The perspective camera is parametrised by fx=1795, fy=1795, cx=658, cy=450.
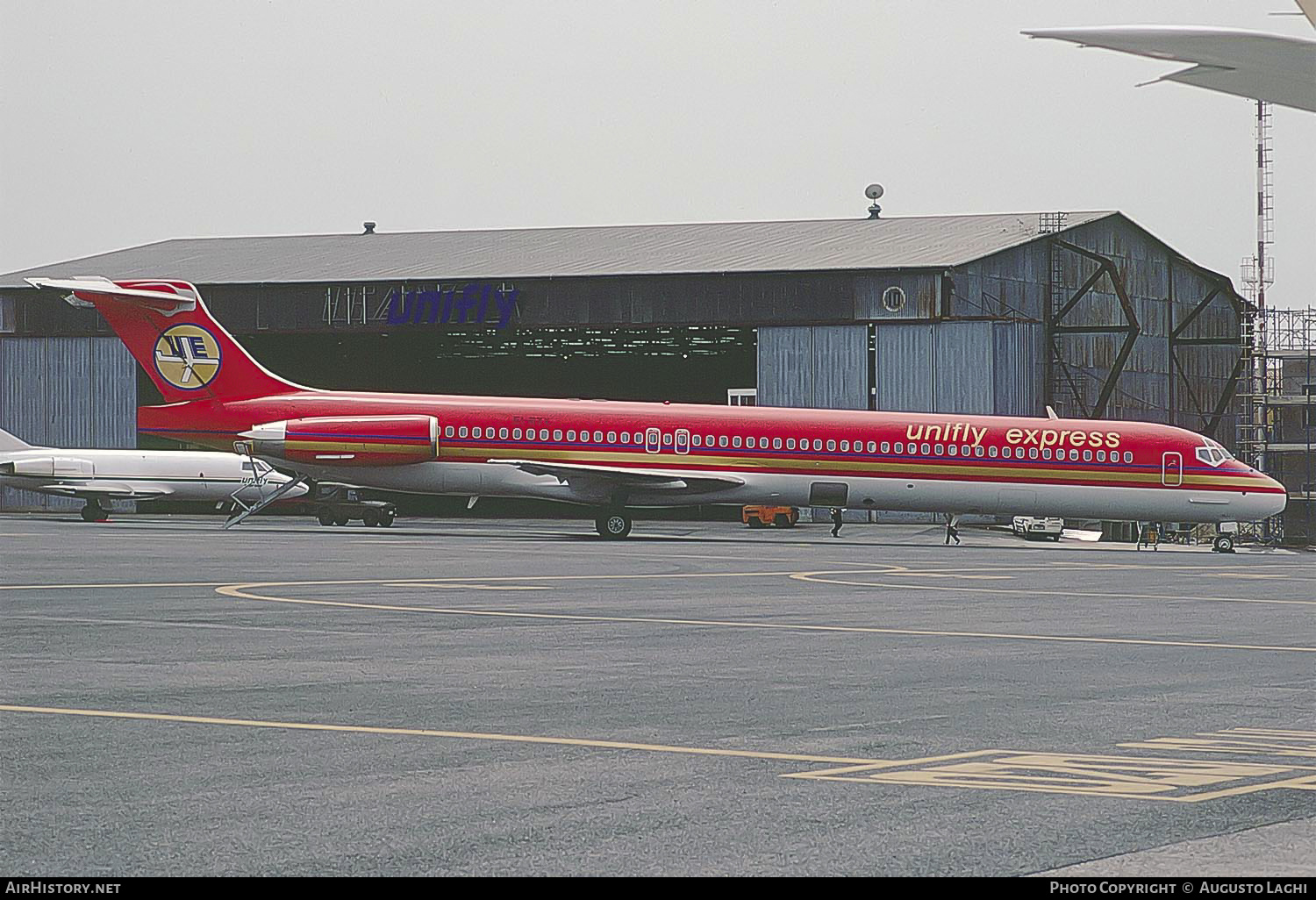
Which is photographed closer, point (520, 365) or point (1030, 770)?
point (1030, 770)

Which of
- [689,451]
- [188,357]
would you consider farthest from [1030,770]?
[188,357]

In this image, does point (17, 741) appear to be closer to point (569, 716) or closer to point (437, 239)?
point (569, 716)

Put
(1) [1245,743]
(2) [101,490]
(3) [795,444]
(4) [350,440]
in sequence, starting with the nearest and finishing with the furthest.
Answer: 1. (1) [1245,743]
2. (3) [795,444]
3. (4) [350,440]
4. (2) [101,490]

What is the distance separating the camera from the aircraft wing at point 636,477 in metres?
49.6

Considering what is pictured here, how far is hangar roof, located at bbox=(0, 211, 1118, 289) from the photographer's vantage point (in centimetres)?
6950

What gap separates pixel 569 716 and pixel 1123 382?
209 feet

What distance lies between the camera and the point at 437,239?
82.9 metres

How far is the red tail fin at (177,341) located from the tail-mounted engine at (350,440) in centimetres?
219

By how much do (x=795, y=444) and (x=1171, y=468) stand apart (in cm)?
1003

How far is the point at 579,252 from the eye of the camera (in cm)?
7594

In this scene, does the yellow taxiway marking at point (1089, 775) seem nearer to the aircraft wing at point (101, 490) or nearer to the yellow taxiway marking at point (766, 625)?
the yellow taxiway marking at point (766, 625)

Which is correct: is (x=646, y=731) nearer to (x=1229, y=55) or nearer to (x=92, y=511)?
(x=1229, y=55)

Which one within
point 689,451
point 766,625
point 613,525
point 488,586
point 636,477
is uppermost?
point 689,451

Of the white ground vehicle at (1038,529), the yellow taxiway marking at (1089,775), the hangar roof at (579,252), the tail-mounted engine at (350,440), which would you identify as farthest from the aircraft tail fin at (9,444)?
the yellow taxiway marking at (1089,775)
